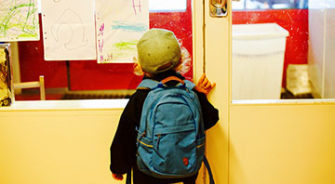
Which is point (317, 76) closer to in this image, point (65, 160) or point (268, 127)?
point (268, 127)

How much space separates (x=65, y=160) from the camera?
4.91ft

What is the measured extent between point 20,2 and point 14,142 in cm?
63

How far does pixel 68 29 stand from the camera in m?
1.49

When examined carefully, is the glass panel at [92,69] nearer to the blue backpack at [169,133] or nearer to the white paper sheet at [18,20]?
the white paper sheet at [18,20]

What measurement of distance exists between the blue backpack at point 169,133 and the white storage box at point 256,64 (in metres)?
1.40

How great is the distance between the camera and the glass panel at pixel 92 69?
147cm

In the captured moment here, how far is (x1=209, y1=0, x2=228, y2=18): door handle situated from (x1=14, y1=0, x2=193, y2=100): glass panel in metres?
0.10

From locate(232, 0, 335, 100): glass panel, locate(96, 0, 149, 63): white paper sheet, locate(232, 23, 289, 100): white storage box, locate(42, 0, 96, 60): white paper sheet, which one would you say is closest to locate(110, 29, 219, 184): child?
locate(96, 0, 149, 63): white paper sheet

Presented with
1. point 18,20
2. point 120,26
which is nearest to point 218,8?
point 120,26

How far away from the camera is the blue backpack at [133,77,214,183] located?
109cm

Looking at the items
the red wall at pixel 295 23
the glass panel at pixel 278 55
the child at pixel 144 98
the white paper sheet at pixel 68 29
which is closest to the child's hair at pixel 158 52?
the child at pixel 144 98

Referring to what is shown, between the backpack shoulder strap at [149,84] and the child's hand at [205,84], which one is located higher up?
the backpack shoulder strap at [149,84]

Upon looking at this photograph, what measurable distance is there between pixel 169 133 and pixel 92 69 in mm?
783

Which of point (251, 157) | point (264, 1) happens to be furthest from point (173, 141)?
point (264, 1)
